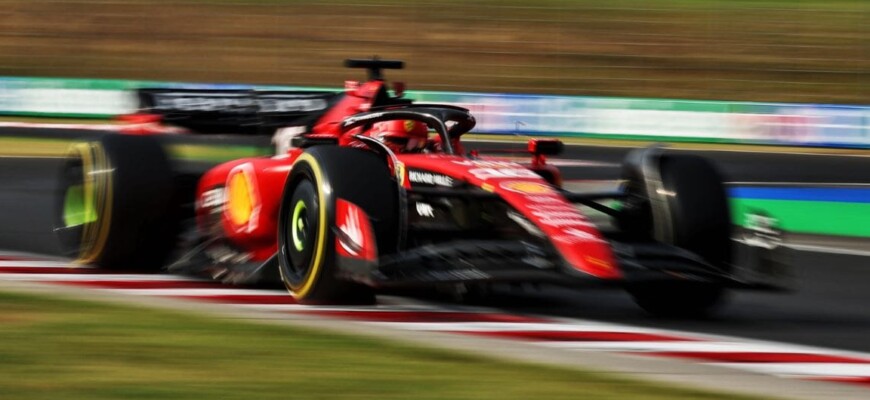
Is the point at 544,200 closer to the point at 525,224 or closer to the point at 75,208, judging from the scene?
the point at 525,224

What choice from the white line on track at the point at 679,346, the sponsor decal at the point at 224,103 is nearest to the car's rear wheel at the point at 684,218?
the white line on track at the point at 679,346

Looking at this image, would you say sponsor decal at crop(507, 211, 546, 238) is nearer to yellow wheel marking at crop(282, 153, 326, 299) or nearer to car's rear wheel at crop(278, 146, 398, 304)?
car's rear wheel at crop(278, 146, 398, 304)

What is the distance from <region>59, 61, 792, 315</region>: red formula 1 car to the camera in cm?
627

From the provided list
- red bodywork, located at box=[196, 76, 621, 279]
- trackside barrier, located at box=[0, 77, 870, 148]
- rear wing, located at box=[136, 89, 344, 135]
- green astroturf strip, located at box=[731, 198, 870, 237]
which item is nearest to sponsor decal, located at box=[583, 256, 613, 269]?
red bodywork, located at box=[196, 76, 621, 279]

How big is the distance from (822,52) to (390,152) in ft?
68.4

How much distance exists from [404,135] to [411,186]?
1.64 ft

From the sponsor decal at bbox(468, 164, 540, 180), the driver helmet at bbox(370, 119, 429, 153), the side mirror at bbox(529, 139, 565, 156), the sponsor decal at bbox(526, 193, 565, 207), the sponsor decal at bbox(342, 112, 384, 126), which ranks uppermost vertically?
the sponsor decal at bbox(342, 112, 384, 126)

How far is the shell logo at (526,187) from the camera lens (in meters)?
6.55

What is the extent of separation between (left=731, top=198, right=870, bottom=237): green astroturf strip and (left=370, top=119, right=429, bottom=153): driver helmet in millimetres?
4824

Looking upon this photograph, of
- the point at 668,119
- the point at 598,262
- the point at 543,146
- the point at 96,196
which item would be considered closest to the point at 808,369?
the point at 598,262

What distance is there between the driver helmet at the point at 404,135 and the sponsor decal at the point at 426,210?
54 centimetres

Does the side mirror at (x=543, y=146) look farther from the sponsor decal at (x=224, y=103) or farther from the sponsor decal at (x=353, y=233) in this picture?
the sponsor decal at (x=224, y=103)

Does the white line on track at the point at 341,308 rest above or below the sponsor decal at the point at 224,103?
below

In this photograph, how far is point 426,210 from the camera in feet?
22.5
